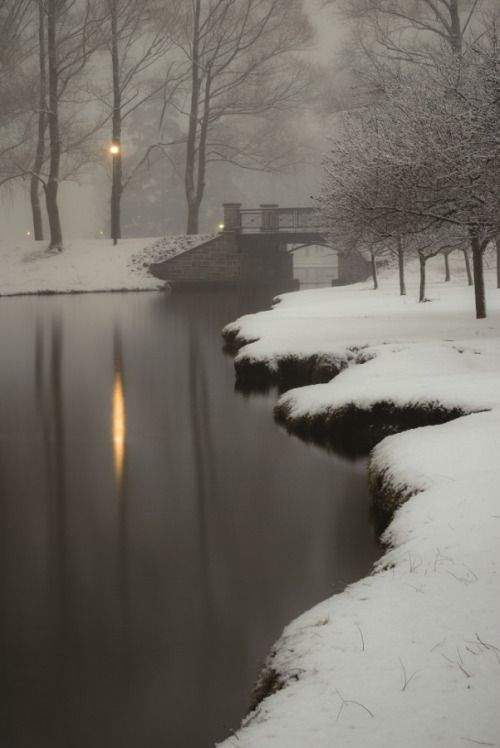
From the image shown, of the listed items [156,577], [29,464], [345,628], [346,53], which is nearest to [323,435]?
[29,464]

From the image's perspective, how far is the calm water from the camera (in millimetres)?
4406

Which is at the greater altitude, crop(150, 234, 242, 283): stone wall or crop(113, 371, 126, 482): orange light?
crop(150, 234, 242, 283): stone wall

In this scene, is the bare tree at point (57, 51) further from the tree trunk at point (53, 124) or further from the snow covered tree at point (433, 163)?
the snow covered tree at point (433, 163)

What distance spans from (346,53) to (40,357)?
22.3 metres

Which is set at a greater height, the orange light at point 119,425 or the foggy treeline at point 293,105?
the foggy treeline at point 293,105

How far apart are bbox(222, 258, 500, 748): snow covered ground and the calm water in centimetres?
57

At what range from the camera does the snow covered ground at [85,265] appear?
3772 centimetres

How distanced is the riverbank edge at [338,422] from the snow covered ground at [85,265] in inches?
886

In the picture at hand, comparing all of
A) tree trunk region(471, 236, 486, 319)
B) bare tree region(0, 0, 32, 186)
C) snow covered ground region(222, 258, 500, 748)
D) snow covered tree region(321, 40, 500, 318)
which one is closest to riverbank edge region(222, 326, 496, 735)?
snow covered ground region(222, 258, 500, 748)

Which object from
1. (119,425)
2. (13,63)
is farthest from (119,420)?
(13,63)

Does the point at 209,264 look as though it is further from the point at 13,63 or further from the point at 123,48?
the point at 13,63

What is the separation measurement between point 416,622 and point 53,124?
38493 millimetres

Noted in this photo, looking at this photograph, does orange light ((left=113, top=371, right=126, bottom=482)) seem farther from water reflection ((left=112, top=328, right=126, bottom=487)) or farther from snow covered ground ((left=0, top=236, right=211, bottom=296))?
snow covered ground ((left=0, top=236, right=211, bottom=296))

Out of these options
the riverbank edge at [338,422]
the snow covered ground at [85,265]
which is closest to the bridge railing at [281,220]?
the snow covered ground at [85,265]
